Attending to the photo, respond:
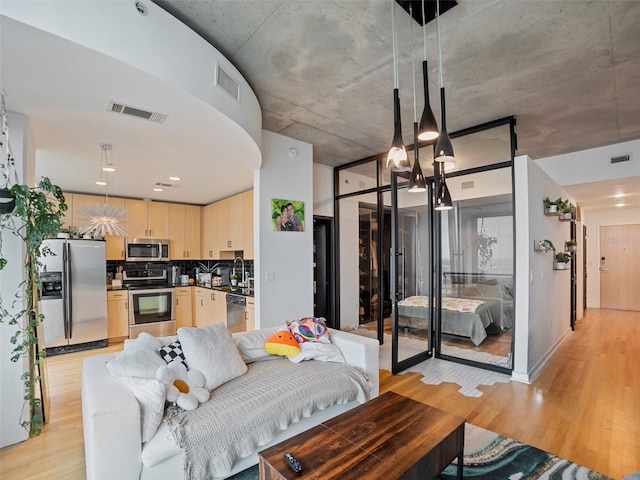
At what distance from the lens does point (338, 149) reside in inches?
177

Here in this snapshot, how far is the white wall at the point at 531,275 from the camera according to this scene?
11.4 feet

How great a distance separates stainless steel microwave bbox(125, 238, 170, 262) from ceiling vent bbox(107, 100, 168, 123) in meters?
3.84

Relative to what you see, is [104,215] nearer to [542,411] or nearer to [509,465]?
[509,465]

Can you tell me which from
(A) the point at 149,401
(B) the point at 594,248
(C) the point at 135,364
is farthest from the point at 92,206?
(B) the point at 594,248

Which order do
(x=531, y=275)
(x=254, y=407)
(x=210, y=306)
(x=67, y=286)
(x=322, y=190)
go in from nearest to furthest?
1. (x=254, y=407)
2. (x=531, y=275)
3. (x=67, y=286)
4. (x=322, y=190)
5. (x=210, y=306)

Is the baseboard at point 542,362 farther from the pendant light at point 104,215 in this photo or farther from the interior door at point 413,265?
the pendant light at point 104,215

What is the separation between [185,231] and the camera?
20.2ft

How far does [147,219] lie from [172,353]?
420cm

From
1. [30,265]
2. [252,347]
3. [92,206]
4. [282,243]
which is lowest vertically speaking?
[252,347]

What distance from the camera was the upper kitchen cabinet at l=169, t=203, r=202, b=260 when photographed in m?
6.01

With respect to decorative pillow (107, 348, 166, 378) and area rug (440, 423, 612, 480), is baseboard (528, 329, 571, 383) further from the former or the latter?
decorative pillow (107, 348, 166, 378)

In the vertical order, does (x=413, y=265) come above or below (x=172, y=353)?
above

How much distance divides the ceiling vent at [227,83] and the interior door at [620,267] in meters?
9.64

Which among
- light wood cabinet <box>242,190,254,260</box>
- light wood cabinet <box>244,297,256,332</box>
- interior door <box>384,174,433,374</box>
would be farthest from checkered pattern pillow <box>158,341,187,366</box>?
interior door <box>384,174,433,374</box>
